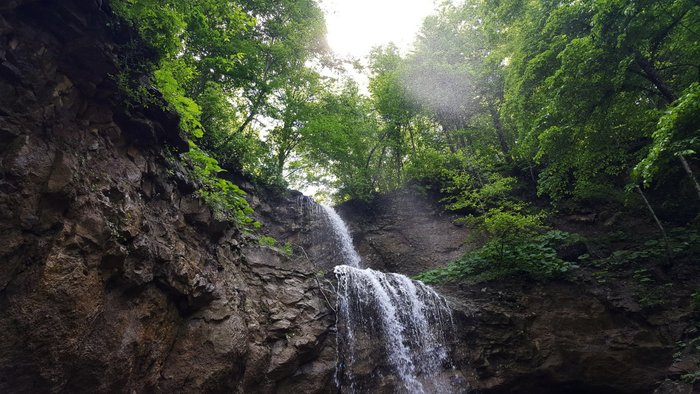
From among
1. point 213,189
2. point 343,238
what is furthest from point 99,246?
point 343,238

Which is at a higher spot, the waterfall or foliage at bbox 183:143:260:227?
foliage at bbox 183:143:260:227

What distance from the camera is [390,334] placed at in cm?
855

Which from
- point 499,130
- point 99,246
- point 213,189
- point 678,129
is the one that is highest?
point 499,130

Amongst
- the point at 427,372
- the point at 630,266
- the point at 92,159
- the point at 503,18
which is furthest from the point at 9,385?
the point at 503,18

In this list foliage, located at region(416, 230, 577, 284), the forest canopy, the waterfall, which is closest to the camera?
the forest canopy

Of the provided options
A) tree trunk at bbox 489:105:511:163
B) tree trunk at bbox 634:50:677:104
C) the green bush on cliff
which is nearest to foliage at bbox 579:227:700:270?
tree trunk at bbox 634:50:677:104

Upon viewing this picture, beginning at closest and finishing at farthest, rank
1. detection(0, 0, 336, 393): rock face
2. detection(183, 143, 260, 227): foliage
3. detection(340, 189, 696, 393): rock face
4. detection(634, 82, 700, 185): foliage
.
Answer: detection(0, 0, 336, 393): rock face, detection(634, 82, 700, 185): foliage, detection(183, 143, 260, 227): foliage, detection(340, 189, 696, 393): rock face

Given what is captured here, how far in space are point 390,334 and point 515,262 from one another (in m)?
4.28

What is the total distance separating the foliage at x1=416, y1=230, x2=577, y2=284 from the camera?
9.83 m

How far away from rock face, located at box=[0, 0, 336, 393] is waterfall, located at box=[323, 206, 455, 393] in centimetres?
128

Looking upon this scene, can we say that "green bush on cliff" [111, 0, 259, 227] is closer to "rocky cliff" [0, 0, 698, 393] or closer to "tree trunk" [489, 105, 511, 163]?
"rocky cliff" [0, 0, 698, 393]

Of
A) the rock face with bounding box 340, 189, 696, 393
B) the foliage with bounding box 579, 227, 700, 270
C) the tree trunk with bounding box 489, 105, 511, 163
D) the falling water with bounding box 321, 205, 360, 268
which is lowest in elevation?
the rock face with bounding box 340, 189, 696, 393

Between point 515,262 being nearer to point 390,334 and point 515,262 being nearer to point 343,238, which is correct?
point 390,334

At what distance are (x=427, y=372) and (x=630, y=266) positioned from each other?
6297mm
